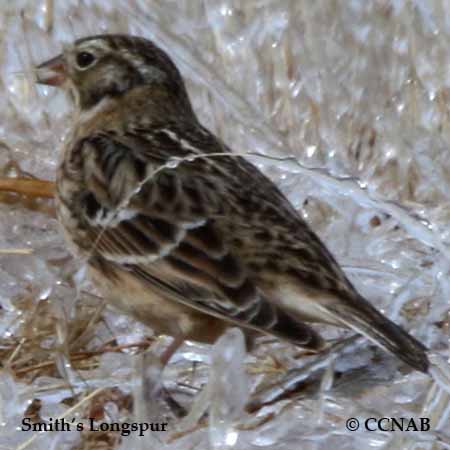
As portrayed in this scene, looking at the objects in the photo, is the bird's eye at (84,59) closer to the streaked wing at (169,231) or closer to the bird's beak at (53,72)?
the bird's beak at (53,72)

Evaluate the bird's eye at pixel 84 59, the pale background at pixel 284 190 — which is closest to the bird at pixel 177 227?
the bird's eye at pixel 84 59

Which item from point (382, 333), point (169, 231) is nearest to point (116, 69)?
point (169, 231)

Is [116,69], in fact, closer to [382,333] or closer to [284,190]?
[284,190]

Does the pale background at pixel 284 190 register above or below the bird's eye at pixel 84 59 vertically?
below

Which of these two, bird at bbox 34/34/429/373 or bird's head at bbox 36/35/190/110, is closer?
bird at bbox 34/34/429/373

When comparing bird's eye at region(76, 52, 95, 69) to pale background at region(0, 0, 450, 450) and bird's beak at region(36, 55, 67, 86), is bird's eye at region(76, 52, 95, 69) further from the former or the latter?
pale background at region(0, 0, 450, 450)

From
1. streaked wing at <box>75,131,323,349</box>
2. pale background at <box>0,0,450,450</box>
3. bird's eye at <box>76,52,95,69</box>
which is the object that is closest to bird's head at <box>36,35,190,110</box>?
bird's eye at <box>76,52,95,69</box>

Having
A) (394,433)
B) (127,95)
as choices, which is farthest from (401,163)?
(394,433)
